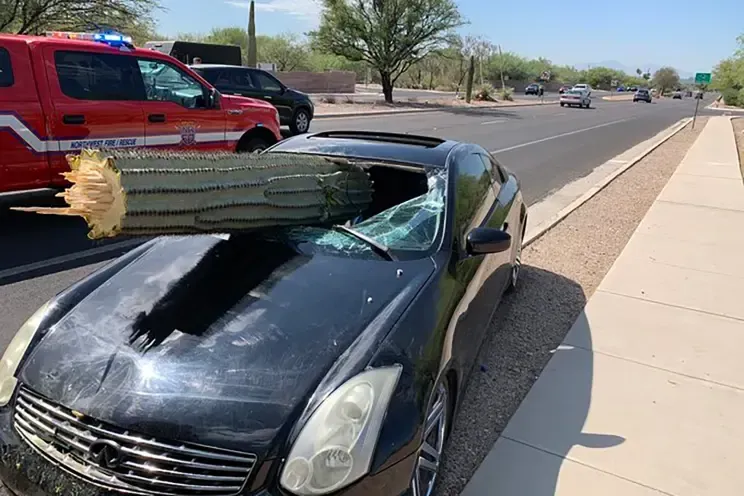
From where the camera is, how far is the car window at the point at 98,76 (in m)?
6.25

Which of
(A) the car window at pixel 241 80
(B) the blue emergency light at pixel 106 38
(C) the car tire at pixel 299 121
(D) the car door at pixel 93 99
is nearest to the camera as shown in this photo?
(D) the car door at pixel 93 99

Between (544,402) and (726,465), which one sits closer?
(726,465)

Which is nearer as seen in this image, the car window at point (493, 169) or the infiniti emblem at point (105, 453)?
the infiniti emblem at point (105, 453)

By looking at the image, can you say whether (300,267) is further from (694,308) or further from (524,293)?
(694,308)

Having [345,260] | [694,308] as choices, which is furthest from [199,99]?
[694,308]

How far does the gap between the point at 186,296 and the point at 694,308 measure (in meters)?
4.41

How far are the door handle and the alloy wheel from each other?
5389 millimetres

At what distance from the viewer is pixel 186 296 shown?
2.59 meters

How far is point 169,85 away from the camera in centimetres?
731

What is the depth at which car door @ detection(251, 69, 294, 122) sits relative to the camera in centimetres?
1541

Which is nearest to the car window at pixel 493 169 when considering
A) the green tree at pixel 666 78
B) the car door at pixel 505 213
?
the car door at pixel 505 213

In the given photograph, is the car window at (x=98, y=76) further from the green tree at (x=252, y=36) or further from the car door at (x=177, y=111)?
the green tree at (x=252, y=36)

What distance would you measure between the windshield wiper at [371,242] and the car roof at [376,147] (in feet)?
2.15

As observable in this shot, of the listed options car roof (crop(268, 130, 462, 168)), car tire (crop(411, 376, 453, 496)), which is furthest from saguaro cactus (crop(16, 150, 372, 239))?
car tire (crop(411, 376, 453, 496))
